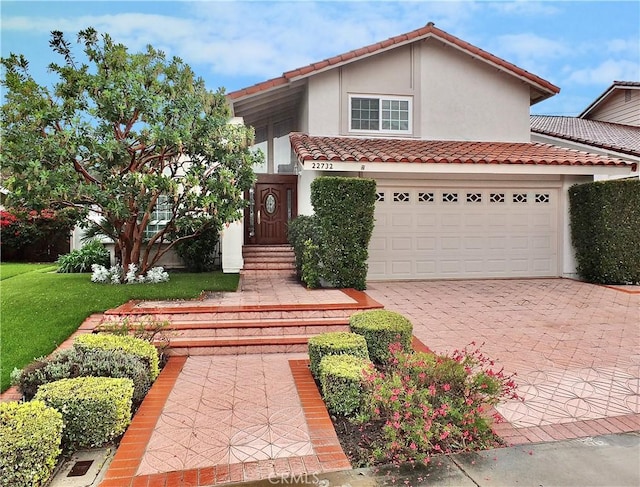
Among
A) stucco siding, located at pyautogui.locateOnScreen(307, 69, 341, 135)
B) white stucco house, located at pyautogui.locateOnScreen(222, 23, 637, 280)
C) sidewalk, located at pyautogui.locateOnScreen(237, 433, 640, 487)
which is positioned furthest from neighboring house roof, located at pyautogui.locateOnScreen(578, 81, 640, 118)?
sidewalk, located at pyautogui.locateOnScreen(237, 433, 640, 487)

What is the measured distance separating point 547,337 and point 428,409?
13.8 feet

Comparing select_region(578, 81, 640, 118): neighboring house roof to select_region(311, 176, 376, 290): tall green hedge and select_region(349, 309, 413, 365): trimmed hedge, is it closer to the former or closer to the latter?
select_region(311, 176, 376, 290): tall green hedge

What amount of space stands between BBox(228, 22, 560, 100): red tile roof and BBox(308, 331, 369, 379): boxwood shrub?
8.57 m

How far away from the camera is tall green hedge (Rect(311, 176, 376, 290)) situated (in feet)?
31.9

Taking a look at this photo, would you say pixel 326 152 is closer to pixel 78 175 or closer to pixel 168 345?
pixel 78 175

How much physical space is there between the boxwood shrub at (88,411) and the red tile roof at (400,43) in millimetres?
9395

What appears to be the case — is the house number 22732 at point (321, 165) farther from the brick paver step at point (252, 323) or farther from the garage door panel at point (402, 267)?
the brick paver step at point (252, 323)

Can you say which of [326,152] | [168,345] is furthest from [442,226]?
[168,345]

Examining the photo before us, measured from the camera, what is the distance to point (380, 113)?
1316 cm

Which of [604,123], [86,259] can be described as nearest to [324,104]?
[86,259]

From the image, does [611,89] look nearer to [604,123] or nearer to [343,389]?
[604,123]

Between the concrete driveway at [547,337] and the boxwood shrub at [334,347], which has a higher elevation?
the boxwood shrub at [334,347]

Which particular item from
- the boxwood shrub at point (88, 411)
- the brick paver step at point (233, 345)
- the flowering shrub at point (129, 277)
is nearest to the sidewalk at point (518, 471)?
the boxwood shrub at point (88, 411)

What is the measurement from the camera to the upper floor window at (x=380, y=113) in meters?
13.1
